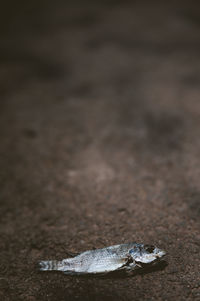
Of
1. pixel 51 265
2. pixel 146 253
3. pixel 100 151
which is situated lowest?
pixel 51 265

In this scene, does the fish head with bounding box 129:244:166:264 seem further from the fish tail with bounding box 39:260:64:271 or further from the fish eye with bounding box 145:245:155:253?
the fish tail with bounding box 39:260:64:271

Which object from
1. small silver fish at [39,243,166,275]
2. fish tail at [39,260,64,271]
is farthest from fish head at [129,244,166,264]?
fish tail at [39,260,64,271]

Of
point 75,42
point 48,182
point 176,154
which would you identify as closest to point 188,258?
point 176,154

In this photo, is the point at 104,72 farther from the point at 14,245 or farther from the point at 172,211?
the point at 14,245

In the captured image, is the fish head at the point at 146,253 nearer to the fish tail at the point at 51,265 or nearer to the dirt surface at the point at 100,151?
the dirt surface at the point at 100,151

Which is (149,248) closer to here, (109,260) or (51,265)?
(109,260)

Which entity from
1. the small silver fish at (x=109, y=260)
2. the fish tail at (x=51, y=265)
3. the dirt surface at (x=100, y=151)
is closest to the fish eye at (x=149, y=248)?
the small silver fish at (x=109, y=260)

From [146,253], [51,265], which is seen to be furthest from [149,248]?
[51,265]
